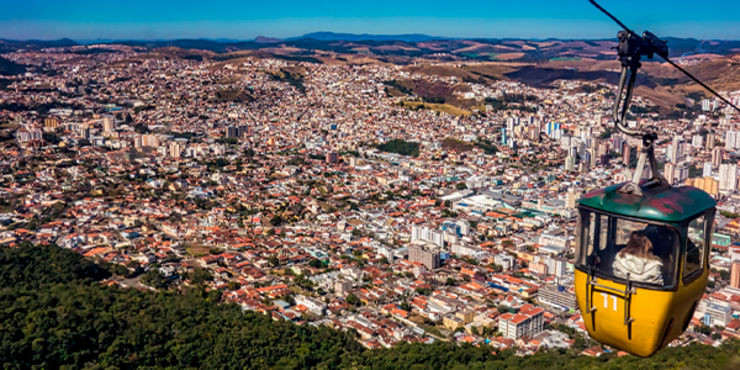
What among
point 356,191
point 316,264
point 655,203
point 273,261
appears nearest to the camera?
point 655,203

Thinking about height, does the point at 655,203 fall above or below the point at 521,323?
above

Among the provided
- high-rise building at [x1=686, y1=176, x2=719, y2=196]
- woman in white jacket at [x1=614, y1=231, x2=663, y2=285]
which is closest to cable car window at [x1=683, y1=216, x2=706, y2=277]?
woman in white jacket at [x1=614, y1=231, x2=663, y2=285]

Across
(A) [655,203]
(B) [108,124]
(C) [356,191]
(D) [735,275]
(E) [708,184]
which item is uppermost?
(A) [655,203]

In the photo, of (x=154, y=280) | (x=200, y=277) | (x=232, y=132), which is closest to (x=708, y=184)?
(x=200, y=277)

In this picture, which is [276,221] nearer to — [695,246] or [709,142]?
[695,246]

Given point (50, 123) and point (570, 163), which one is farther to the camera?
point (50, 123)

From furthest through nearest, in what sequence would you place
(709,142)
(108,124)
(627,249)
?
(108,124), (709,142), (627,249)
